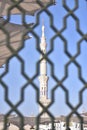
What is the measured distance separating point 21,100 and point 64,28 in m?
0.35

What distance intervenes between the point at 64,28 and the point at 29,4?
6.52m

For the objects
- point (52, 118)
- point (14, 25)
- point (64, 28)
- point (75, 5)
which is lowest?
point (52, 118)

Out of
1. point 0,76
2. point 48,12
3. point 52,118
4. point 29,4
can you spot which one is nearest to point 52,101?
point 52,118

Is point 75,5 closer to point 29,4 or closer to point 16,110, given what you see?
point 16,110

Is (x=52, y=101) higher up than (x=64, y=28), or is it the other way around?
(x=64, y=28)

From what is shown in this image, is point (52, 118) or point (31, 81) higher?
point (31, 81)

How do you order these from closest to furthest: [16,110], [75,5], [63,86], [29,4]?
[16,110]
[63,86]
[75,5]
[29,4]

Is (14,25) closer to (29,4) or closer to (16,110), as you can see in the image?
(29,4)

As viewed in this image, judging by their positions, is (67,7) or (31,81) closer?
(31,81)

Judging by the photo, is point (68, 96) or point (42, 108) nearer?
point (42, 108)

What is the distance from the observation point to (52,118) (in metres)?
1.25

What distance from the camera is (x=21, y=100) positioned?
1.24m

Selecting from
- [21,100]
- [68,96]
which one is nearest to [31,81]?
[21,100]

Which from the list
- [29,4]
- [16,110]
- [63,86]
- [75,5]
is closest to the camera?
[16,110]
